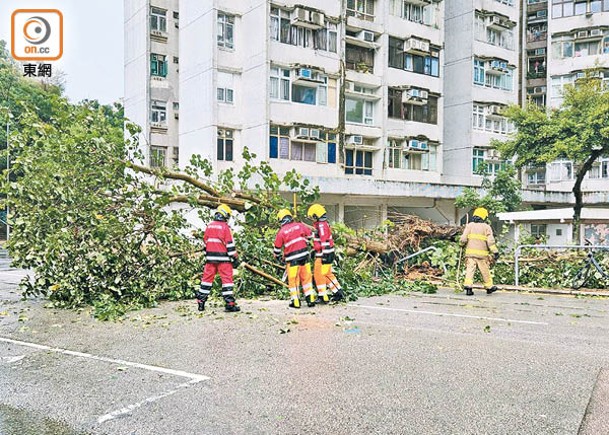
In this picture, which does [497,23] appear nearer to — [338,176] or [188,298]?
[338,176]

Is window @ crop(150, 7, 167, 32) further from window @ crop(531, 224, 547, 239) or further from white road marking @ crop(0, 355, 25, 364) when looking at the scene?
white road marking @ crop(0, 355, 25, 364)

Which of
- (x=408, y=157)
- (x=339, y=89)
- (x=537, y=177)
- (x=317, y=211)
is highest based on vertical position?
(x=339, y=89)


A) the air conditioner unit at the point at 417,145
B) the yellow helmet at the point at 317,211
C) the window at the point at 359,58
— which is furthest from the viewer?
the air conditioner unit at the point at 417,145

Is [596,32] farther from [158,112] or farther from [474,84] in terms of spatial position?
[158,112]

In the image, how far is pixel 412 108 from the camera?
3453 cm

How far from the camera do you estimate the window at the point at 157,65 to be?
109ft

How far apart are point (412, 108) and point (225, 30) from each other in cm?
1251

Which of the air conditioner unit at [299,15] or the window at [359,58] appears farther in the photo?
the window at [359,58]

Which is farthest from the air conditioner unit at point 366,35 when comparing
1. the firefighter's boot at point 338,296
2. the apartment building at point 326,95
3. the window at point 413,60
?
the firefighter's boot at point 338,296

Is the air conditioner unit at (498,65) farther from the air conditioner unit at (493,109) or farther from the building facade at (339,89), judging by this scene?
the air conditioner unit at (493,109)

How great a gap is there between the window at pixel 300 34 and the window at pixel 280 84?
1.51 metres

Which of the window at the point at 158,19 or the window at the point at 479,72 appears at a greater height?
the window at the point at 158,19

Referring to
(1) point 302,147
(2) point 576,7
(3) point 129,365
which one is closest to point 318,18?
(1) point 302,147

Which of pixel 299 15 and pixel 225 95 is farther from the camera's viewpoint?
pixel 299 15
